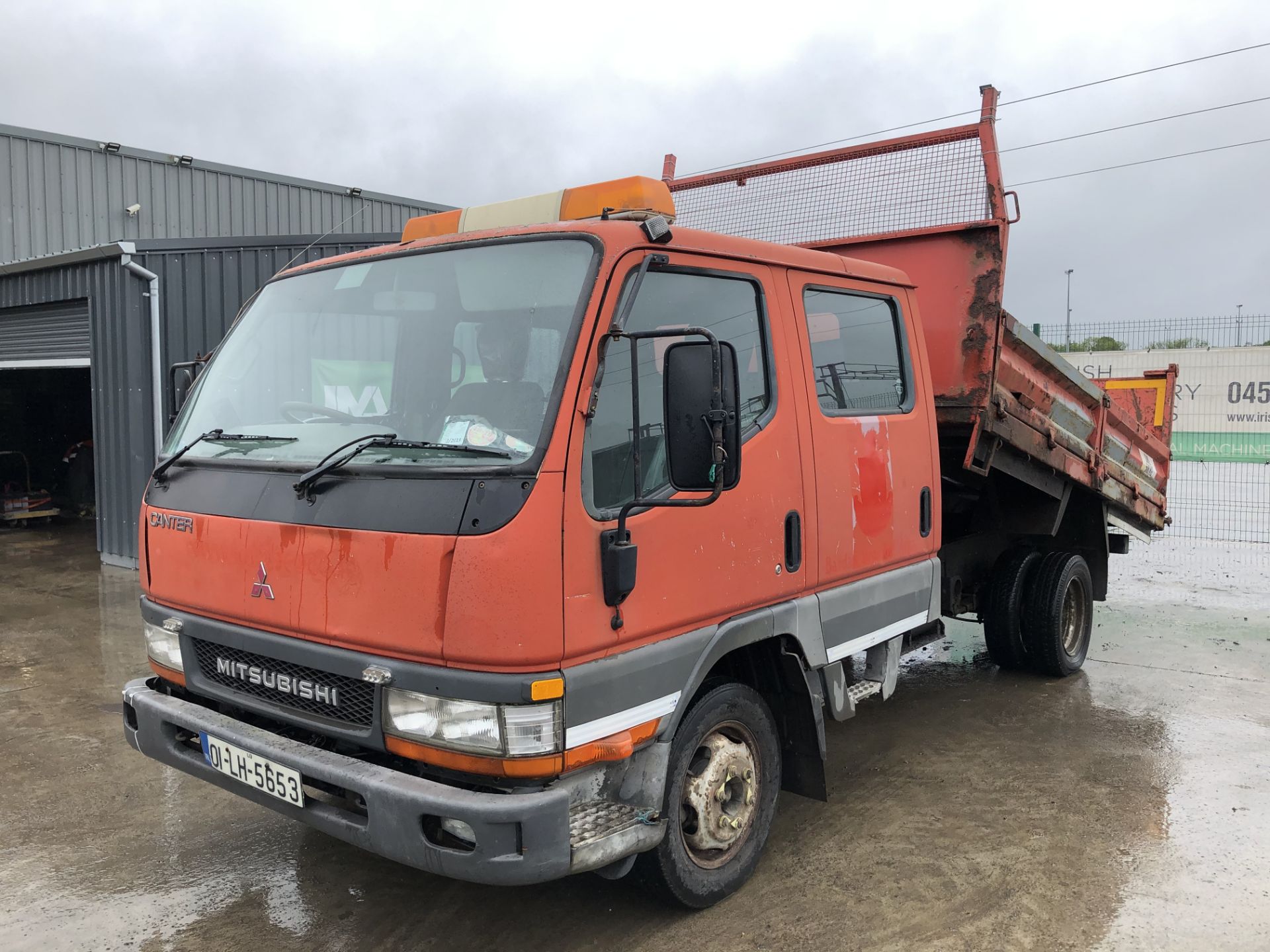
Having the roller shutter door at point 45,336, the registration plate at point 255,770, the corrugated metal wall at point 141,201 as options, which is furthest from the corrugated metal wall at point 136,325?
the registration plate at point 255,770

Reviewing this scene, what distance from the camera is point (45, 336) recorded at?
461 inches

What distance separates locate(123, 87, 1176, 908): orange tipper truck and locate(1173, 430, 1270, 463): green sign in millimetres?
13262

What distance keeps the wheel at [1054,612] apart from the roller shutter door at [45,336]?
10.4m

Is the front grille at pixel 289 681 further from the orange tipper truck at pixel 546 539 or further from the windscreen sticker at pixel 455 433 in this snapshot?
the windscreen sticker at pixel 455 433

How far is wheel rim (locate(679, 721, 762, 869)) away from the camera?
127 inches

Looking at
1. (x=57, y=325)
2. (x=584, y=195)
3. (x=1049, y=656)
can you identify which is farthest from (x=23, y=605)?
(x=1049, y=656)

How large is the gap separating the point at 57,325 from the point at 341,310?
10004mm

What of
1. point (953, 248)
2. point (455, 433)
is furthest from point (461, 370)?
point (953, 248)

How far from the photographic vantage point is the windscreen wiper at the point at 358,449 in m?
2.80

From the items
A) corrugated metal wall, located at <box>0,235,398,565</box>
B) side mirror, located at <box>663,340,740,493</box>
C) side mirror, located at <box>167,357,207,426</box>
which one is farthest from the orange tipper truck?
corrugated metal wall, located at <box>0,235,398,565</box>

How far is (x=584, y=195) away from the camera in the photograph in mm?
3361

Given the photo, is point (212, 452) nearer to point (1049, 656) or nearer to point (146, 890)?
point (146, 890)

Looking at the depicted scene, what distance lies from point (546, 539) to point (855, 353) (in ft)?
6.49

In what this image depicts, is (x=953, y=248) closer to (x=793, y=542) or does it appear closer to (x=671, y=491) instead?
(x=793, y=542)
